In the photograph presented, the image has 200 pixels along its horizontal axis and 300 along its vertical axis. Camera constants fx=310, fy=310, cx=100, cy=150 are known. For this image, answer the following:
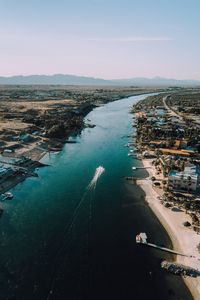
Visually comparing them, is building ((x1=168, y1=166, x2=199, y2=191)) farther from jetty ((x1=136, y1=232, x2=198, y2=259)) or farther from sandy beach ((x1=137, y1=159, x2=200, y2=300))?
jetty ((x1=136, y1=232, x2=198, y2=259))

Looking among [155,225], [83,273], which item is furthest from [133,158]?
[83,273]

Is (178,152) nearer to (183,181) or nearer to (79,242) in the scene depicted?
(183,181)

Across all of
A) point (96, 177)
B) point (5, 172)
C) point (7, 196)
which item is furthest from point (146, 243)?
point (5, 172)

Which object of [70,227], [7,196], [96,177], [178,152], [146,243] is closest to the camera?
[146,243]

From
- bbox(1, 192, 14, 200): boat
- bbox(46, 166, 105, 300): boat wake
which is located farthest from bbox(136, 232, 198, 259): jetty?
bbox(1, 192, 14, 200): boat

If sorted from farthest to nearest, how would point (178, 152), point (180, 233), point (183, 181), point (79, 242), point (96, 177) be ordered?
point (178, 152) < point (96, 177) < point (183, 181) < point (180, 233) < point (79, 242)

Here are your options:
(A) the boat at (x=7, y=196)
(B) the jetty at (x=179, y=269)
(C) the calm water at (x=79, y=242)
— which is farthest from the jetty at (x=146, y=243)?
(A) the boat at (x=7, y=196)
